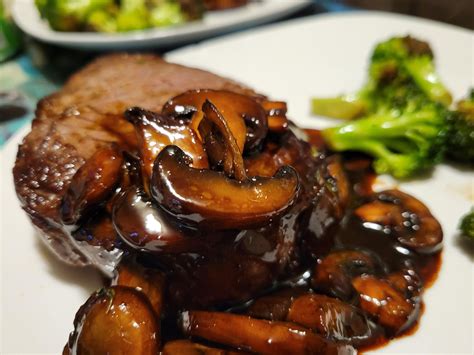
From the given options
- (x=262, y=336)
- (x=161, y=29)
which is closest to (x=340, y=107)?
(x=161, y=29)

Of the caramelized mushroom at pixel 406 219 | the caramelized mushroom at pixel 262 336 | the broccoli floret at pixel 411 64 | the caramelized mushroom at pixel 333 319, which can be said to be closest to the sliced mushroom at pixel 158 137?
the caramelized mushroom at pixel 262 336

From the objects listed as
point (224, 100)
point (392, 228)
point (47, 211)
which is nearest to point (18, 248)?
point (47, 211)

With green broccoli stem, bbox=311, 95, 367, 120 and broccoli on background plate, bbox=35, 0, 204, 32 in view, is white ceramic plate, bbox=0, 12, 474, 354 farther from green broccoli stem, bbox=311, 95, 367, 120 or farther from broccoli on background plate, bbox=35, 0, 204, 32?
broccoli on background plate, bbox=35, 0, 204, 32

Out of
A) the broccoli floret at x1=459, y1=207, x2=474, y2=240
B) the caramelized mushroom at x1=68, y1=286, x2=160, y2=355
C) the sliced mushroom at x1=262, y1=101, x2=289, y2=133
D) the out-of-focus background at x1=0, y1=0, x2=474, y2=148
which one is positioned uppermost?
the sliced mushroom at x1=262, y1=101, x2=289, y2=133

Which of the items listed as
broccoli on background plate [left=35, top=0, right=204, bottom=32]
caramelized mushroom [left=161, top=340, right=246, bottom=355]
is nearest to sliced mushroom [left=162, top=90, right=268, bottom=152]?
caramelized mushroom [left=161, top=340, right=246, bottom=355]

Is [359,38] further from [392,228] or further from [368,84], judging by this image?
[392,228]

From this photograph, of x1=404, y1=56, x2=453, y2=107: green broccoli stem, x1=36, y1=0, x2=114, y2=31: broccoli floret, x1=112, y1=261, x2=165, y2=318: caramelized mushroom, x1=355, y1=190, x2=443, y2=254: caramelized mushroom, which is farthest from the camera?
x1=36, y1=0, x2=114, y2=31: broccoli floret

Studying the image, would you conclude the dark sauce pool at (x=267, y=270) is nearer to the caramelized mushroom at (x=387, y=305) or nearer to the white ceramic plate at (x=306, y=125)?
the caramelized mushroom at (x=387, y=305)
